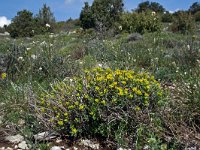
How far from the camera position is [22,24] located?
28.5 m

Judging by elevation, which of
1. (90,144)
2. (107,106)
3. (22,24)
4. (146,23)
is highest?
(22,24)

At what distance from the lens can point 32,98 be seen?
14.5 ft

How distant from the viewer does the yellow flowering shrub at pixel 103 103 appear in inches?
143

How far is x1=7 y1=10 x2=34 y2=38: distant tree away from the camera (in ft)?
91.2

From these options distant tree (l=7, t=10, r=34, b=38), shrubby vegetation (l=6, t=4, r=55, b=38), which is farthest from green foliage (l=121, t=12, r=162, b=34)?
distant tree (l=7, t=10, r=34, b=38)

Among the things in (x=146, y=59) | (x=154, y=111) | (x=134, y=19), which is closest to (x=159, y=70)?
(x=146, y=59)

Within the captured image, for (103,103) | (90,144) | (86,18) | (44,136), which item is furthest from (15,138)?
(86,18)

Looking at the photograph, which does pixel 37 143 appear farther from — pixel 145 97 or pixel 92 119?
pixel 145 97

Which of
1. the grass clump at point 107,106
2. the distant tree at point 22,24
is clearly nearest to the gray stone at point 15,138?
the grass clump at point 107,106

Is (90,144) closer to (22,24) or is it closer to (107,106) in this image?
(107,106)

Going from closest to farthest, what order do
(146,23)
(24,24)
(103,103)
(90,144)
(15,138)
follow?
(103,103) → (90,144) → (15,138) → (146,23) → (24,24)

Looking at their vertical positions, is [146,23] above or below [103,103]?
above

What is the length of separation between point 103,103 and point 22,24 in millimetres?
25816

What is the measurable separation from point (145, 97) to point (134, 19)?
13.7 meters
